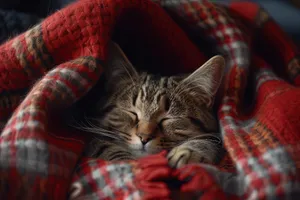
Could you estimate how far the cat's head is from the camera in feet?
2.99

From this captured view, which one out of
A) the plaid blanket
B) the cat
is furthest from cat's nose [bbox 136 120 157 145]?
the plaid blanket

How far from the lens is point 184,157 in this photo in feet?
2.52

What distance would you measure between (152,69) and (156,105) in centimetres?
24

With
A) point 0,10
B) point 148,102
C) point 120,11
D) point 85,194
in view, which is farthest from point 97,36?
point 0,10

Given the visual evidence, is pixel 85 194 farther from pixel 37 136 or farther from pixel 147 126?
pixel 147 126

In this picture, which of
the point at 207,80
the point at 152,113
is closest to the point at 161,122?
the point at 152,113

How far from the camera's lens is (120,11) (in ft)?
2.93

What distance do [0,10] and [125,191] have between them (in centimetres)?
78

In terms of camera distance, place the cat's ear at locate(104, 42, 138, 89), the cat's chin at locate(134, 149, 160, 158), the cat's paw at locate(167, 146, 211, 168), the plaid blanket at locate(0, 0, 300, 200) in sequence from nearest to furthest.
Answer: the plaid blanket at locate(0, 0, 300, 200) → the cat's paw at locate(167, 146, 211, 168) → the cat's chin at locate(134, 149, 160, 158) → the cat's ear at locate(104, 42, 138, 89)

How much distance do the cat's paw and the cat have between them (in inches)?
0.9

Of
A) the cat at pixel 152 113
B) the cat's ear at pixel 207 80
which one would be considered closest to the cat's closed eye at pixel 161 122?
the cat at pixel 152 113

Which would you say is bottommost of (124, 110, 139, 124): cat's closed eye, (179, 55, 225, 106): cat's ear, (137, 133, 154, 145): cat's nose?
(137, 133, 154, 145): cat's nose

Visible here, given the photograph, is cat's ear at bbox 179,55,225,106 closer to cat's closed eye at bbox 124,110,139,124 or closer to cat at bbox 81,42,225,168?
cat at bbox 81,42,225,168

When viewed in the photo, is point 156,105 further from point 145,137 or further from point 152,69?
point 152,69
